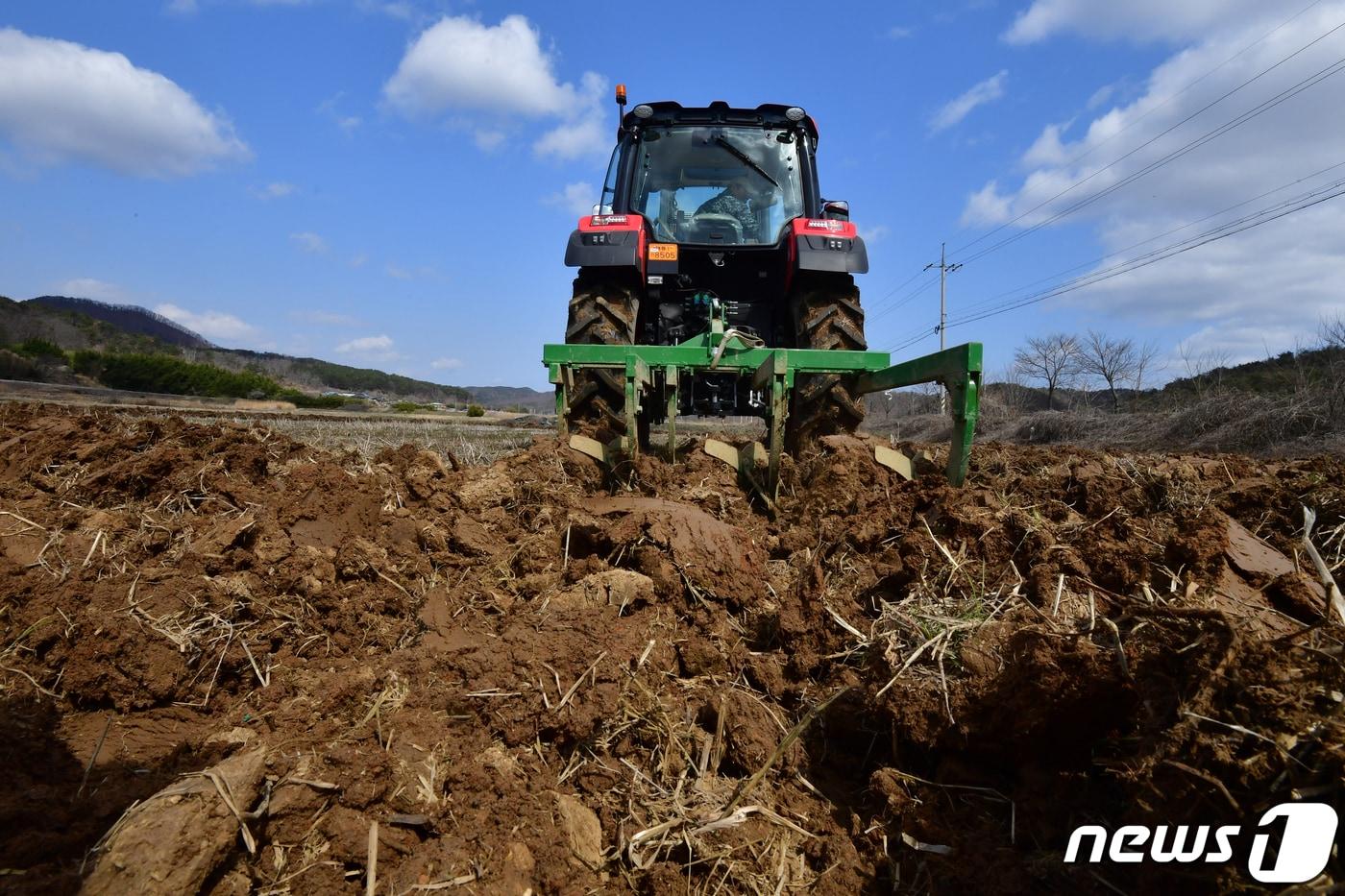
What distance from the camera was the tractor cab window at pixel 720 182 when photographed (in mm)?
5746

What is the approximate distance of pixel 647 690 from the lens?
1.81 m

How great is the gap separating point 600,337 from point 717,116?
7.62 ft

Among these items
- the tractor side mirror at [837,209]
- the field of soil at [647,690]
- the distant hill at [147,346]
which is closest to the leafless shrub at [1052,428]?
the tractor side mirror at [837,209]

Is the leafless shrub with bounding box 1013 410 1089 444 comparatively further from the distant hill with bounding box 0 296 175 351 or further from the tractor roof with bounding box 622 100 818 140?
the distant hill with bounding box 0 296 175 351

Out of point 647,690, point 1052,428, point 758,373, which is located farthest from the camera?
point 1052,428

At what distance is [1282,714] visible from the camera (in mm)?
1111

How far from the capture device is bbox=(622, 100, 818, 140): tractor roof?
18.6ft

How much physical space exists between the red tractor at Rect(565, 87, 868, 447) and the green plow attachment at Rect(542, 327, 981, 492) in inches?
25.6

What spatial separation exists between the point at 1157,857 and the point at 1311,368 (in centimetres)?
1413

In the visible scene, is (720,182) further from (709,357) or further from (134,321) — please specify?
(134,321)

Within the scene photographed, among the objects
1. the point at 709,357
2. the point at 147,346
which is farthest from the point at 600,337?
the point at 147,346

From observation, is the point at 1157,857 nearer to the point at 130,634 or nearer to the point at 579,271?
the point at 130,634

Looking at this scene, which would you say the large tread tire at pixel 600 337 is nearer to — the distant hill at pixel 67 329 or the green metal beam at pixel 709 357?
the green metal beam at pixel 709 357

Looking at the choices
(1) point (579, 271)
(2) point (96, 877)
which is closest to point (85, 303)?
(1) point (579, 271)
